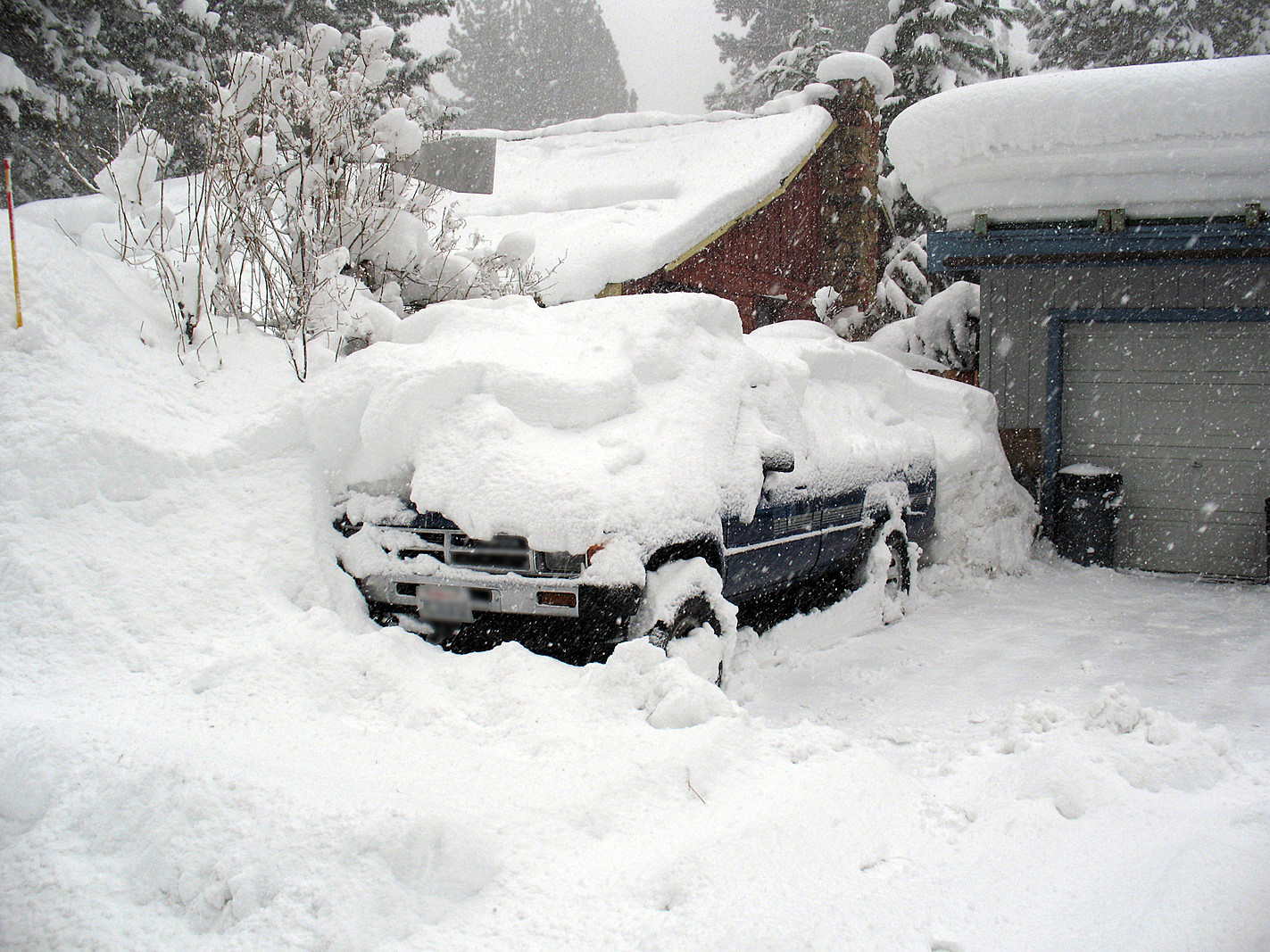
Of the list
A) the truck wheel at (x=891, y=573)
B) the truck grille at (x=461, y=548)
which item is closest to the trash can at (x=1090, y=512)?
the truck wheel at (x=891, y=573)

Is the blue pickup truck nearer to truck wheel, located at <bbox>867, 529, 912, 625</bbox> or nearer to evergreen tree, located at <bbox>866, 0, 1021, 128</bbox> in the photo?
truck wheel, located at <bbox>867, 529, 912, 625</bbox>

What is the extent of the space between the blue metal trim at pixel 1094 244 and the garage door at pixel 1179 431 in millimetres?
767

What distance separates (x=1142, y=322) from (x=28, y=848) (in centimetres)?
978

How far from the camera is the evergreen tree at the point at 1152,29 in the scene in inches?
877

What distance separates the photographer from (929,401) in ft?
27.6

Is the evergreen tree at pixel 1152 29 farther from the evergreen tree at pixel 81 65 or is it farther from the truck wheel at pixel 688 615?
the truck wheel at pixel 688 615

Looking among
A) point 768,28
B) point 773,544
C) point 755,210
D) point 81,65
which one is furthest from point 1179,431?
point 768,28

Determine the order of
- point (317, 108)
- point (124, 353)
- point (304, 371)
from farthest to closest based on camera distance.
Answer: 1. point (317, 108)
2. point (304, 371)
3. point (124, 353)

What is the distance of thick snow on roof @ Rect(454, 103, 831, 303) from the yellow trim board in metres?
0.07

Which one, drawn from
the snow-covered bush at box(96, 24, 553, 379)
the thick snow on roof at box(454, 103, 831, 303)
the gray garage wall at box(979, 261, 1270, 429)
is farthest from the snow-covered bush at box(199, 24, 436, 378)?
the gray garage wall at box(979, 261, 1270, 429)

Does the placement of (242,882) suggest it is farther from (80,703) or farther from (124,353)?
(124,353)

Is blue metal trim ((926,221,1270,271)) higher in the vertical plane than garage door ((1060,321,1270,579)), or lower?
higher

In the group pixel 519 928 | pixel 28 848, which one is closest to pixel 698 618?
pixel 519 928

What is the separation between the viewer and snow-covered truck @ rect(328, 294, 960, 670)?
157 inches
